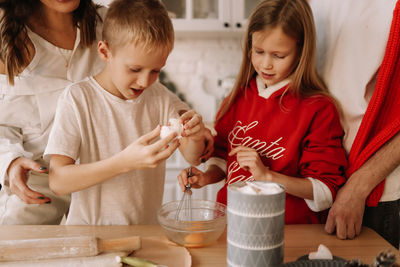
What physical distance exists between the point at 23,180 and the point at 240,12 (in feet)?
7.66

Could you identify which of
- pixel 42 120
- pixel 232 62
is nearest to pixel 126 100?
pixel 42 120

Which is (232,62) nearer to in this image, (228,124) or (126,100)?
(228,124)

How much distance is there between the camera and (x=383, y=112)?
1156mm

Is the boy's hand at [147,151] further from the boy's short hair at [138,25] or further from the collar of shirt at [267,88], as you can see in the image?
the collar of shirt at [267,88]

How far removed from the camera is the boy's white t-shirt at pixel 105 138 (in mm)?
1209

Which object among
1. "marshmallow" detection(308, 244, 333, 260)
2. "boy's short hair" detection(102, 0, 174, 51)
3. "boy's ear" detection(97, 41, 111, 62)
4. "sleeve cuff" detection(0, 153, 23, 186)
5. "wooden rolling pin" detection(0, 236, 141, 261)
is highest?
"boy's short hair" detection(102, 0, 174, 51)

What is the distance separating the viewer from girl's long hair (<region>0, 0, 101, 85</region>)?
52.4 inches

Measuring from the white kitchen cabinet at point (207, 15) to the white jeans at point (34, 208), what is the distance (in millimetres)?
1947

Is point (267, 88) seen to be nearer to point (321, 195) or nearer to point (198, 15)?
point (321, 195)

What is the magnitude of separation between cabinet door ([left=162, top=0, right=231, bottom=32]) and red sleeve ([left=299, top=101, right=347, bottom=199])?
2.02 metres

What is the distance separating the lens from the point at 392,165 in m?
1.12

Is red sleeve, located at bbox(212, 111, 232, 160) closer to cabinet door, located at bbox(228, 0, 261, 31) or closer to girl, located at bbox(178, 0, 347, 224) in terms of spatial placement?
girl, located at bbox(178, 0, 347, 224)

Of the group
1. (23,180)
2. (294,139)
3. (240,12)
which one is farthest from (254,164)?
(240,12)

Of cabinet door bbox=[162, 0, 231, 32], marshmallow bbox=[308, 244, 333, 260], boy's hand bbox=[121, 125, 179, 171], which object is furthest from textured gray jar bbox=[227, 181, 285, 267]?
cabinet door bbox=[162, 0, 231, 32]
